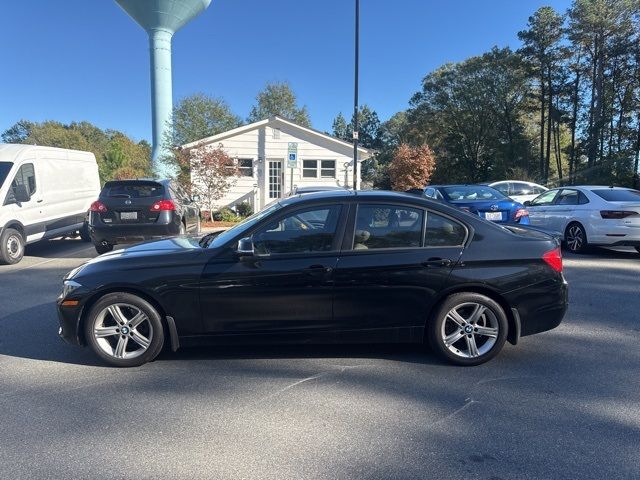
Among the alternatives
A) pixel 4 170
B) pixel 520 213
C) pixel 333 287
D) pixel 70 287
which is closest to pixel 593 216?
pixel 520 213

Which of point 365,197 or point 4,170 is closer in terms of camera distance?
point 365,197

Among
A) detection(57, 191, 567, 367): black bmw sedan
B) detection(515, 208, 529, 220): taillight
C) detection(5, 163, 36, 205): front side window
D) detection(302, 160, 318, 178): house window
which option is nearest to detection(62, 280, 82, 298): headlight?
detection(57, 191, 567, 367): black bmw sedan

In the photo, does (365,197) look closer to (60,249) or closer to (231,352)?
(231,352)

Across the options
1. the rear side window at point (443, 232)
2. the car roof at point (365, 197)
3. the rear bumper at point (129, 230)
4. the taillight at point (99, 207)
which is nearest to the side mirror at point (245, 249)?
the car roof at point (365, 197)

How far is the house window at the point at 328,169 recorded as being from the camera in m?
23.4

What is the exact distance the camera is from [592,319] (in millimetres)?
5758

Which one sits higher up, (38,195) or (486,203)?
(38,195)

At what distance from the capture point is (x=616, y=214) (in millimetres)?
9703

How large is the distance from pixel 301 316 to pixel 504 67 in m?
42.2

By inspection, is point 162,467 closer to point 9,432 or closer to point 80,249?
point 9,432

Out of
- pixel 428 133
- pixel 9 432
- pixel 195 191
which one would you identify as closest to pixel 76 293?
pixel 9 432

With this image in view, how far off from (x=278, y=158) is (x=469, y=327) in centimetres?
1980

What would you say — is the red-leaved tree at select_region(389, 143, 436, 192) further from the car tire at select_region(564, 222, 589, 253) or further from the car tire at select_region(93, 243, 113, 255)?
the car tire at select_region(93, 243, 113, 255)

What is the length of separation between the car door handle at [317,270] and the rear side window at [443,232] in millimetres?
934
